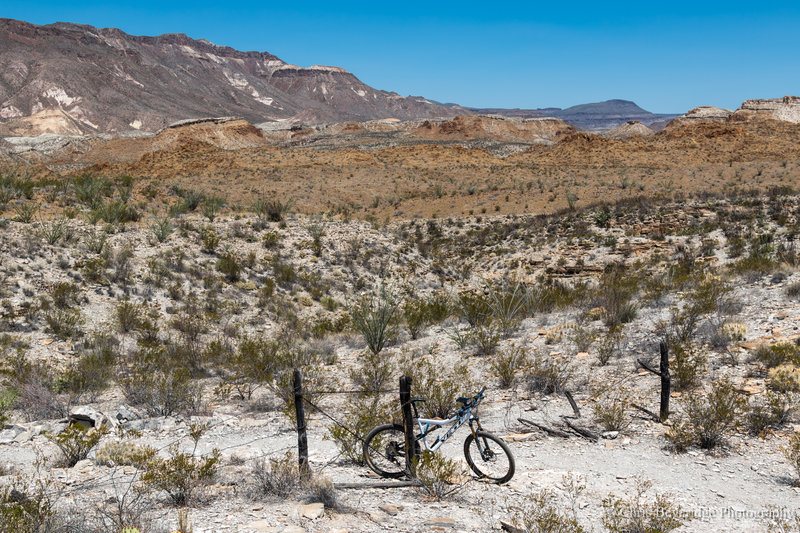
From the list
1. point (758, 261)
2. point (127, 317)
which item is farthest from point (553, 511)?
point (758, 261)

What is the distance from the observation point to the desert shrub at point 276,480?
439cm

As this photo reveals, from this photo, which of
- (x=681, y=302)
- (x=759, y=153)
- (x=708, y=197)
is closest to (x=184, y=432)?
(x=681, y=302)

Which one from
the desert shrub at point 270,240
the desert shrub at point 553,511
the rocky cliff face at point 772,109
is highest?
the rocky cliff face at point 772,109

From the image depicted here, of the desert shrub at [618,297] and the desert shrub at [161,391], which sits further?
the desert shrub at [618,297]

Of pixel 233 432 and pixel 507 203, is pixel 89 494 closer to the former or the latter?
pixel 233 432

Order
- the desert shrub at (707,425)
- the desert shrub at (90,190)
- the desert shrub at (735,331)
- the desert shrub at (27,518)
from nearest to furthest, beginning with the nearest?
the desert shrub at (27,518) → the desert shrub at (707,425) → the desert shrub at (735,331) → the desert shrub at (90,190)

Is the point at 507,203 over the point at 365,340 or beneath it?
over

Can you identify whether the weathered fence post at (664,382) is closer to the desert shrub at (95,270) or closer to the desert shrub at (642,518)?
the desert shrub at (642,518)

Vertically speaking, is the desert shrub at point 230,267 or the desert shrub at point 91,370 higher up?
the desert shrub at point 230,267

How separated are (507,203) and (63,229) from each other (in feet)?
68.3

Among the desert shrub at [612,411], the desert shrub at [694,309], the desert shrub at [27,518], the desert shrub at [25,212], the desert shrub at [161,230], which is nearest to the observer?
the desert shrub at [27,518]

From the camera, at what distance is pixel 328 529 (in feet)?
12.5

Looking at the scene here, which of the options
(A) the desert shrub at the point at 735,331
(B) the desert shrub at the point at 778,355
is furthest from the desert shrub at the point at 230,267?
(B) the desert shrub at the point at 778,355

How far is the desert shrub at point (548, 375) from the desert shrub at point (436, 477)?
8.79 ft
